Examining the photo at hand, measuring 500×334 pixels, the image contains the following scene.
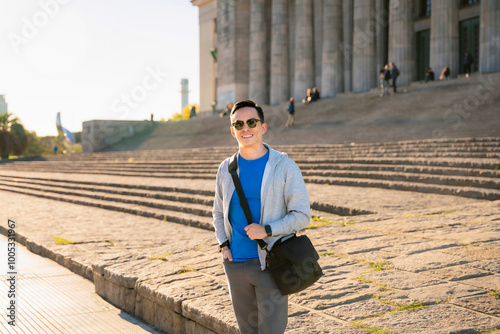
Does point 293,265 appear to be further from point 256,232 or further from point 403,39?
point 403,39

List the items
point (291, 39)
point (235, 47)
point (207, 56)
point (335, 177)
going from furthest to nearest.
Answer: point (207, 56)
point (235, 47)
point (291, 39)
point (335, 177)

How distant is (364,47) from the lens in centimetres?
3512

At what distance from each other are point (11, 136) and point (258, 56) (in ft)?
72.6

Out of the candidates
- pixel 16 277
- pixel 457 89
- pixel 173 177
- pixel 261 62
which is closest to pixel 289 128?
pixel 457 89

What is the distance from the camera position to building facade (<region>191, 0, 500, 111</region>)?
30.0 m

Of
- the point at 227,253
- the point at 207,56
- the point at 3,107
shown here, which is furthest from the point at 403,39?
the point at 3,107

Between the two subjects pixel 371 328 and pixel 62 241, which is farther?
pixel 62 241

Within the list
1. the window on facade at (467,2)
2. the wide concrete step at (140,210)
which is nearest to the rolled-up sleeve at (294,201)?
the wide concrete step at (140,210)

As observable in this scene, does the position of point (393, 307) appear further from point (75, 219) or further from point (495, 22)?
point (495, 22)

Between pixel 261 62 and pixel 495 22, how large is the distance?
1940cm

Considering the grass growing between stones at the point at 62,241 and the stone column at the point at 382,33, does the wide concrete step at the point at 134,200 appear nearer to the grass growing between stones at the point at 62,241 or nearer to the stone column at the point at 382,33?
the grass growing between stones at the point at 62,241

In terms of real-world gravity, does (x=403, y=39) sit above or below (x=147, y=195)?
above

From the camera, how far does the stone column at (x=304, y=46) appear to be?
3905cm

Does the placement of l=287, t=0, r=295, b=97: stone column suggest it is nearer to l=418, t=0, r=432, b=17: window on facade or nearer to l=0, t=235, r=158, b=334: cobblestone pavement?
l=418, t=0, r=432, b=17: window on facade
